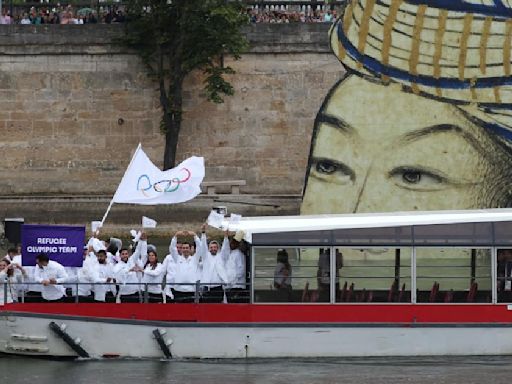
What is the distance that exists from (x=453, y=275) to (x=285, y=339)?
7.70 feet

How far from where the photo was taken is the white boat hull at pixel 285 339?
2253 cm

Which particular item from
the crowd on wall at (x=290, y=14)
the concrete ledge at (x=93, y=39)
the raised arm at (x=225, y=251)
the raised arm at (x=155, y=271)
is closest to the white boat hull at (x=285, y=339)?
the raised arm at (x=155, y=271)

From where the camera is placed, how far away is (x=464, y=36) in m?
38.5

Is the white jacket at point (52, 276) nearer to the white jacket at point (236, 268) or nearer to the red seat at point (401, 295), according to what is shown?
the white jacket at point (236, 268)

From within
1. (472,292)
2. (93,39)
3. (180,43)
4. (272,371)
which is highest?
(93,39)

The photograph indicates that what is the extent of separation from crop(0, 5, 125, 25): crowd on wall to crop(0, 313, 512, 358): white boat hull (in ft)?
63.2

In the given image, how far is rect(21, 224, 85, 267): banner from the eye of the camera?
23.0 metres

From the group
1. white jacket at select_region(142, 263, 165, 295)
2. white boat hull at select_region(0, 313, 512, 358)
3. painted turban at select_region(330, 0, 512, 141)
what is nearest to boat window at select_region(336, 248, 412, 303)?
white boat hull at select_region(0, 313, 512, 358)

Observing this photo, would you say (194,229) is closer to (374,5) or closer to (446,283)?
(374,5)

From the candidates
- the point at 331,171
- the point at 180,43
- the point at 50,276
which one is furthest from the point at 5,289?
the point at 180,43

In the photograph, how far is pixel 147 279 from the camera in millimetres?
23219

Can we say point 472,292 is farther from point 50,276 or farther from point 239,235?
point 50,276

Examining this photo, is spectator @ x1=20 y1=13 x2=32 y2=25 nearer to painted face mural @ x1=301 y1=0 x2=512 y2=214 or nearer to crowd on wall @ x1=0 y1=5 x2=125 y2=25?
crowd on wall @ x1=0 y1=5 x2=125 y2=25

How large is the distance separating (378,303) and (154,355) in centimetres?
301
